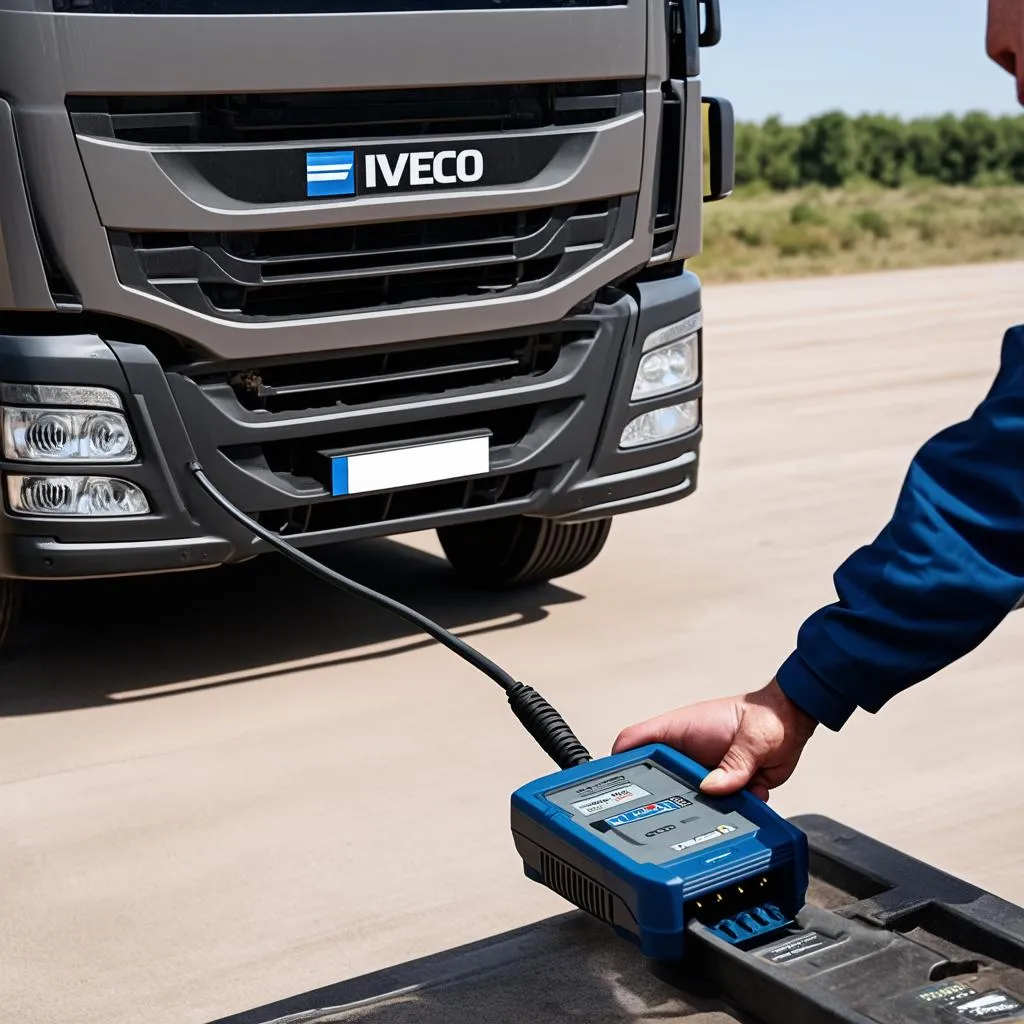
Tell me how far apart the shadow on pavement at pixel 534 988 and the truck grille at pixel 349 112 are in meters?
2.65

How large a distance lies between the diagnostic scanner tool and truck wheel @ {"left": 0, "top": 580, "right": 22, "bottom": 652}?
3149 millimetres

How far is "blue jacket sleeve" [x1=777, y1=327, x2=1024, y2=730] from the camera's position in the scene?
2.00 m

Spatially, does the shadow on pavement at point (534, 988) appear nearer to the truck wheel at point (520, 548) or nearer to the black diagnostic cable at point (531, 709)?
the black diagnostic cable at point (531, 709)

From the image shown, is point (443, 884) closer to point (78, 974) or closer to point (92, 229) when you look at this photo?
point (78, 974)

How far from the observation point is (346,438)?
520cm

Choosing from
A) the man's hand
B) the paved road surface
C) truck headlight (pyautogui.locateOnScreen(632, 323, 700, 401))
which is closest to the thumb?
the man's hand

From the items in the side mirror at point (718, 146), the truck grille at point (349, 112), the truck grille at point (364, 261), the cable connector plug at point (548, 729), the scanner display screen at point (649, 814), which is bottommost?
the cable connector plug at point (548, 729)

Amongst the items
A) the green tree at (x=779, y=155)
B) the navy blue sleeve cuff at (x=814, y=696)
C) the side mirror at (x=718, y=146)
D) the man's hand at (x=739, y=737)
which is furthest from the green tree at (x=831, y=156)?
the navy blue sleeve cuff at (x=814, y=696)

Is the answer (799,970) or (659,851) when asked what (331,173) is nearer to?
(659,851)

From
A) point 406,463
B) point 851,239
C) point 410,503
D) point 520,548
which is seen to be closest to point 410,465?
point 406,463

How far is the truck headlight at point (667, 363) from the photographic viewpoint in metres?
5.64

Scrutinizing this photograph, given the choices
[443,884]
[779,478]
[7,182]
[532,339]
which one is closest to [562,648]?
[532,339]

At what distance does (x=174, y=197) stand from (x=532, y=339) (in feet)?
4.14

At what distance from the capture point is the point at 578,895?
2.40 meters
